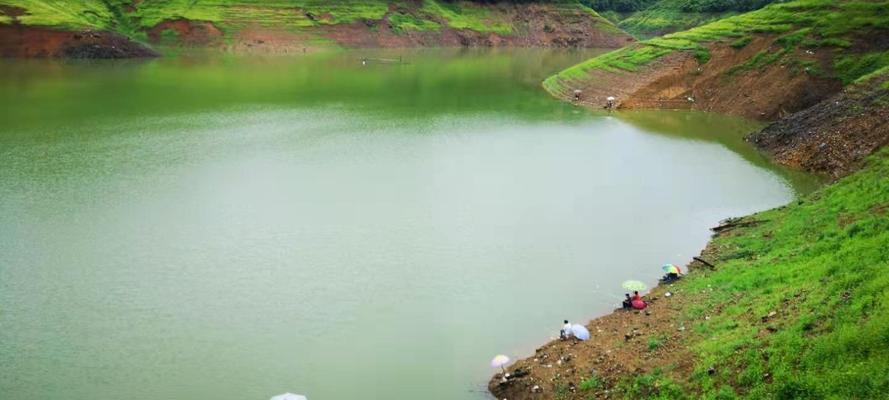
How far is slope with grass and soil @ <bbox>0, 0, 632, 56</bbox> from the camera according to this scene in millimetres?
89500

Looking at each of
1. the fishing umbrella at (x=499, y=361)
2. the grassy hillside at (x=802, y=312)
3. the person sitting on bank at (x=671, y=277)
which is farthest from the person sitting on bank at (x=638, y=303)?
the fishing umbrella at (x=499, y=361)

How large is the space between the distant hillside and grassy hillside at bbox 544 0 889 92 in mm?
75759

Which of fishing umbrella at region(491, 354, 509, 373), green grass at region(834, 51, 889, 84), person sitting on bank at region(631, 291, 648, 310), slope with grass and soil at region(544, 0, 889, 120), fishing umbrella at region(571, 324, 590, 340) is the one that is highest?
slope with grass and soil at region(544, 0, 889, 120)

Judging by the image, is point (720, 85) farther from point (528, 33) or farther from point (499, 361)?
point (528, 33)

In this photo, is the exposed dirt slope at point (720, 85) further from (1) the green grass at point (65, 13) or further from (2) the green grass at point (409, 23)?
(1) the green grass at point (65, 13)

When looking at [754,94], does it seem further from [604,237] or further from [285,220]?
[285,220]

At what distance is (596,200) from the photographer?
3372 cm

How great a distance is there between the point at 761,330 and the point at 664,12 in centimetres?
15670

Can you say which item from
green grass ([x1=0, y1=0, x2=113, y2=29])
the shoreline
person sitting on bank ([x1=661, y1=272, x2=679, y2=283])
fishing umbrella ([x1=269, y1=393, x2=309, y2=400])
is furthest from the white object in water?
green grass ([x1=0, y1=0, x2=113, y2=29])

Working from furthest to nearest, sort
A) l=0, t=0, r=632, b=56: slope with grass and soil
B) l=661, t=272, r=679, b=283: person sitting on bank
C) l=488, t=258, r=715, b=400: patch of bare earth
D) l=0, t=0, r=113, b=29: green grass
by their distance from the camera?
l=0, t=0, r=632, b=56: slope with grass and soil < l=0, t=0, r=113, b=29: green grass < l=661, t=272, r=679, b=283: person sitting on bank < l=488, t=258, r=715, b=400: patch of bare earth

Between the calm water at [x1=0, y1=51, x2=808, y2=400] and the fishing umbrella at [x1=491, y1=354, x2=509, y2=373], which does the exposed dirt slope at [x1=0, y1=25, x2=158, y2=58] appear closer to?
the calm water at [x1=0, y1=51, x2=808, y2=400]

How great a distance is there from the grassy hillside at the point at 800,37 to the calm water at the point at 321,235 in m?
8.53

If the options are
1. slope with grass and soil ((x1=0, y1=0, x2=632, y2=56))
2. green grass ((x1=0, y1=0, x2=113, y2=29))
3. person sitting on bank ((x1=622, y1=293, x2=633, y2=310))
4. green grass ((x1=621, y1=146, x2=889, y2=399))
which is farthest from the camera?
slope with grass and soil ((x1=0, y1=0, x2=632, y2=56))

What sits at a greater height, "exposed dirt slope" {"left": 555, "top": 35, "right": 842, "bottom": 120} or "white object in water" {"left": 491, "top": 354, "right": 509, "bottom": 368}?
"exposed dirt slope" {"left": 555, "top": 35, "right": 842, "bottom": 120}
